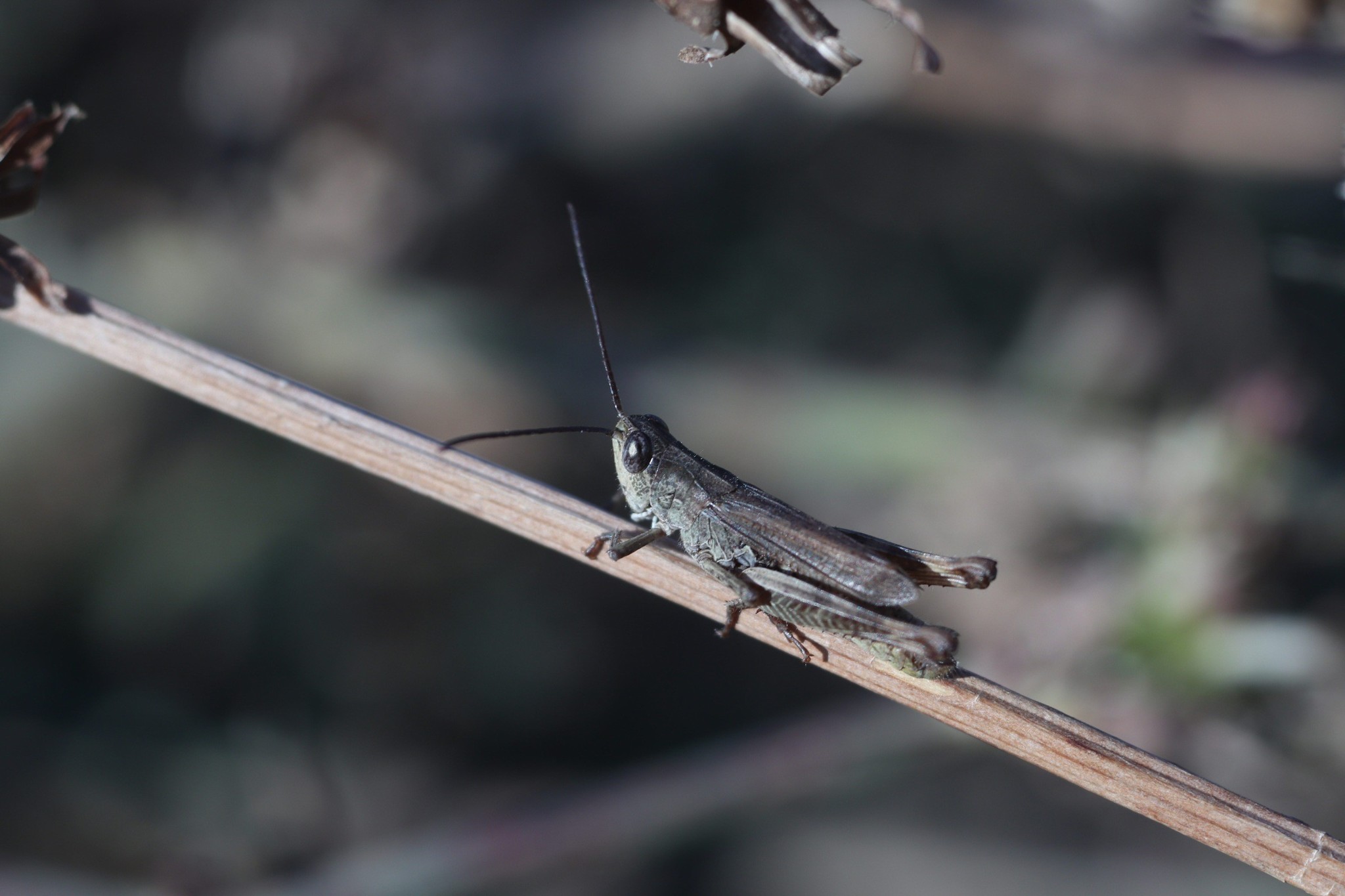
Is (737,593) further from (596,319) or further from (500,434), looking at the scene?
(596,319)

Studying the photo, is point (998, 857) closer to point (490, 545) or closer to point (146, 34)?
point (490, 545)

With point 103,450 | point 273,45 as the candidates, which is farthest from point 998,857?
point 273,45

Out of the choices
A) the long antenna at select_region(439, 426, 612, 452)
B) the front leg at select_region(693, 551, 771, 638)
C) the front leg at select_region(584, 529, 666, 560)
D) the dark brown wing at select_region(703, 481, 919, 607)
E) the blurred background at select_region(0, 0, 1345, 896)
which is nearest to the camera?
the long antenna at select_region(439, 426, 612, 452)

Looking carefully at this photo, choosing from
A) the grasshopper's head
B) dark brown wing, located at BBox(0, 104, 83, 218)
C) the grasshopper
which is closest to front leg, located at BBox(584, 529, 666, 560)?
the grasshopper

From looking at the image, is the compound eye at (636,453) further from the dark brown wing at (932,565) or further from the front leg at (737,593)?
the dark brown wing at (932,565)

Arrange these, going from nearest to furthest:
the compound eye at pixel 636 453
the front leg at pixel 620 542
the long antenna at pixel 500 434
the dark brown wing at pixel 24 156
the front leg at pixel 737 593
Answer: the dark brown wing at pixel 24 156, the long antenna at pixel 500 434, the front leg at pixel 620 542, the front leg at pixel 737 593, the compound eye at pixel 636 453

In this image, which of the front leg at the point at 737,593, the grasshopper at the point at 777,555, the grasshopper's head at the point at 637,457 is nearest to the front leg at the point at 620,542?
the grasshopper at the point at 777,555

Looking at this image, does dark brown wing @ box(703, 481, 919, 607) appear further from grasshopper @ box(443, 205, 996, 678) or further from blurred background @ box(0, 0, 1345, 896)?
blurred background @ box(0, 0, 1345, 896)
